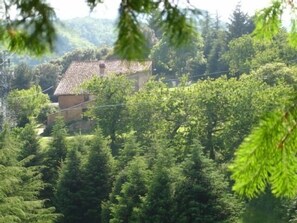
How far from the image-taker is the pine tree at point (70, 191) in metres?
20.4

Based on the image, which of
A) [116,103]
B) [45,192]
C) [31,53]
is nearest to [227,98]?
[116,103]

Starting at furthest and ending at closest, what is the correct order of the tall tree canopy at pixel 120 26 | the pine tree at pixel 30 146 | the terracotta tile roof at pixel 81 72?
the terracotta tile roof at pixel 81 72 → the pine tree at pixel 30 146 → the tall tree canopy at pixel 120 26

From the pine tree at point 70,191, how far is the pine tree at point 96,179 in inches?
9.5

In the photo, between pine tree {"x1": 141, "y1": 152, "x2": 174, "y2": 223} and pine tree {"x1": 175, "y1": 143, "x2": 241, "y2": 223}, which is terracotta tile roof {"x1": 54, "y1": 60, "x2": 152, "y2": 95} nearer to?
pine tree {"x1": 141, "y1": 152, "x2": 174, "y2": 223}

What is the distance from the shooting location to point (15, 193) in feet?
55.0

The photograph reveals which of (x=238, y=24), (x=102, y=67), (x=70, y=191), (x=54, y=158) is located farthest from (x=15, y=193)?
(x=238, y=24)

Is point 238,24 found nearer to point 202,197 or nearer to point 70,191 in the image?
point 70,191

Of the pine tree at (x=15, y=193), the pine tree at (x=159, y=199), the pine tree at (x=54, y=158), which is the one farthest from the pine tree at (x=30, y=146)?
the pine tree at (x=159, y=199)

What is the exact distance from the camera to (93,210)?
796 inches

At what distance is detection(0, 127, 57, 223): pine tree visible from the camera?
14.0m

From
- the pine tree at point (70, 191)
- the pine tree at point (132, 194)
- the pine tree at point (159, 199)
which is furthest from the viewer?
the pine tree at point (70, 191)

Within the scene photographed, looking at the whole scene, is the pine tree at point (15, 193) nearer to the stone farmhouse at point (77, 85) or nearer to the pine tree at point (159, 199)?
the pine tree at point (159, 199)

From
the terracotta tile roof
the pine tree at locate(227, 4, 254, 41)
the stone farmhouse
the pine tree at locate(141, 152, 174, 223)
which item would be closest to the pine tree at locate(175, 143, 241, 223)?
the pine tree at locate(141, 152, 174, 223)

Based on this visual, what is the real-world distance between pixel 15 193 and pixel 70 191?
162 inches
